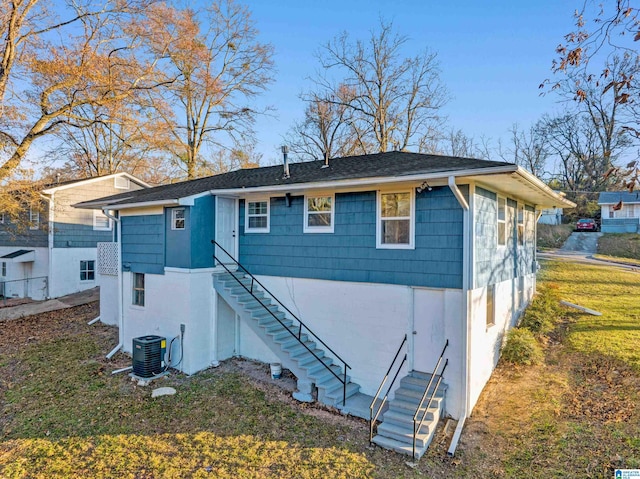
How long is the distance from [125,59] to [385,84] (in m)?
15.9

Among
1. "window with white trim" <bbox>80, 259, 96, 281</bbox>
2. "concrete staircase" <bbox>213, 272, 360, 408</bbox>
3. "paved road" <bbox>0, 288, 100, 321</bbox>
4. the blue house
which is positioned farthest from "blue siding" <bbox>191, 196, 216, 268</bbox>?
"window with white trim" <bbox>80, 259, 96, 281</bbox>

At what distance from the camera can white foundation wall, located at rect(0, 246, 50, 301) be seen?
1811 centimetres

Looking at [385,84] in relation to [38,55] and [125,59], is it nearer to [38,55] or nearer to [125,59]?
[125,59]

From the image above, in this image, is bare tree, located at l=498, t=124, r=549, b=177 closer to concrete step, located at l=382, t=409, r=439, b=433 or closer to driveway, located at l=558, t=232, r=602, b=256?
driveway, located at l=558, t=232, r=602, b=256

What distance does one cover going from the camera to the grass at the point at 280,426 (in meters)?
5.59

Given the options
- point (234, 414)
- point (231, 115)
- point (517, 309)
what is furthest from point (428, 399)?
point (231, 115)

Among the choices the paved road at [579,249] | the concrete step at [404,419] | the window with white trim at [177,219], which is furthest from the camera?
the paved road at [579,249]

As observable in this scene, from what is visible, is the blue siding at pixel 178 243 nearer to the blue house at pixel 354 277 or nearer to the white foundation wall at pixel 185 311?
the blue house at pixel 354 277

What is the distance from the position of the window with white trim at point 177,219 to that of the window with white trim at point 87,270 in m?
12.7

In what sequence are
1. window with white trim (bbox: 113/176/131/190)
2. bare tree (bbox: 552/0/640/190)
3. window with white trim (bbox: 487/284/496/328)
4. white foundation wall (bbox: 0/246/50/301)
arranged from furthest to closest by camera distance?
window with white trim (bbox: 113/176/131/190), white foundation wall (bbox: 0/246/50/301), window with white trim (bbox: 487/284/496/328), bare tree (bbox: 552/0/640/190)

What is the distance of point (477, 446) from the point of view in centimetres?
616

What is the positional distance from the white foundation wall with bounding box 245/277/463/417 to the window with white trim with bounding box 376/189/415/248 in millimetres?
938

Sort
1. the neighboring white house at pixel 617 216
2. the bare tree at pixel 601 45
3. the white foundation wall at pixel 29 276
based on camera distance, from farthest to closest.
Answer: the neighboring white house at pixel 617 216 → the white foundation wall at pixel 29 276 → the bare tree at pixel 601 45

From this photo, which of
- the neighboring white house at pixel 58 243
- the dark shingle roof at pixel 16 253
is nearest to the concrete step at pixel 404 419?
the neighboring white house at pixel 58 243
